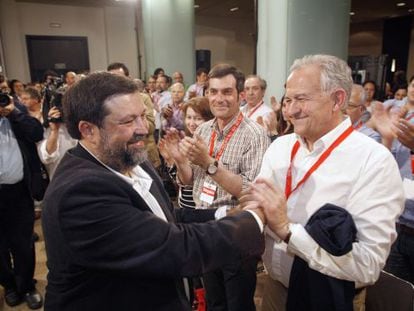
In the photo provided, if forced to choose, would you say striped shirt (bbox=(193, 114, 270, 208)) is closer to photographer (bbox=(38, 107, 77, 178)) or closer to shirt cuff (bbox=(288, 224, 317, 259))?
shirt cuff (bbox=(288, 224, 317, 259))

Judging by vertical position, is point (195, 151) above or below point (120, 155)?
below

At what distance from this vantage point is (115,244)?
36.1 inches

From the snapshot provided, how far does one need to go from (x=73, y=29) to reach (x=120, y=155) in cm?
1038

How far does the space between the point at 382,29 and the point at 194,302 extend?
15118mm

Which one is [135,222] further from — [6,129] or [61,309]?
[6,129]

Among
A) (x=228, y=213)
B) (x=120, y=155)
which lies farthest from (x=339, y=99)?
(x=120, y=155)

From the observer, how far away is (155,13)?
671 cm

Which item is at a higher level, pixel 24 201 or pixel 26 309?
pixel 24 201

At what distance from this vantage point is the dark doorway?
31.9 feet

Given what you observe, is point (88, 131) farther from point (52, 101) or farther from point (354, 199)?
point (52, 101)

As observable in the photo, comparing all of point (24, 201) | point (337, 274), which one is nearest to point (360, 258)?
point (337, 274)

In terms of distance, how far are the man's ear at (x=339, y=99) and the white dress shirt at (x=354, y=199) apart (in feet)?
0.22

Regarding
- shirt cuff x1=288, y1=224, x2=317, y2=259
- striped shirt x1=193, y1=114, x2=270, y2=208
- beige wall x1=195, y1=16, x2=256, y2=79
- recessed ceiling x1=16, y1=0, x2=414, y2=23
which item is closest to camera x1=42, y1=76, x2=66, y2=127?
striped shirt x1=193, y1=114, x2=270, y2=208

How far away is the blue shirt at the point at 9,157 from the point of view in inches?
87.7
